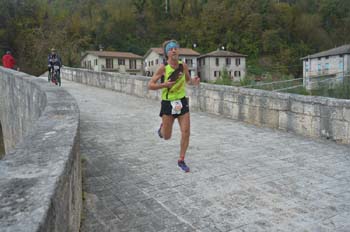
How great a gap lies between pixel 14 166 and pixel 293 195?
112 inches

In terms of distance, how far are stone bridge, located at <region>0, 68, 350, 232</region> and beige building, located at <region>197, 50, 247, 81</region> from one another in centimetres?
5177

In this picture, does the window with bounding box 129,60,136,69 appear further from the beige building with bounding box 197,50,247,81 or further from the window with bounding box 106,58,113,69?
the beige building with bounding box 197,50,247,81

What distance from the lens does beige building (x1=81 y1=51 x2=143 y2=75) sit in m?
51.8

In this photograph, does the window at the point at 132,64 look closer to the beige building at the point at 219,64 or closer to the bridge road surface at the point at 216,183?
the beige building at the point at 219,64

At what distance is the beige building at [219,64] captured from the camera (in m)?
59.1

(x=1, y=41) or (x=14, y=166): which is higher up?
(x=1, y=41)

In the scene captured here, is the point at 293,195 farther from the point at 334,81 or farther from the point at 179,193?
the point at 334,81

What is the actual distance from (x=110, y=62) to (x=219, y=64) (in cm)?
1908

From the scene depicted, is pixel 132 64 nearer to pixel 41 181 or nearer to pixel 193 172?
pixel 193 172

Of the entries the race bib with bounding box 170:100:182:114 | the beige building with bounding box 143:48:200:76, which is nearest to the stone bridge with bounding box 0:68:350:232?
the race bib with bounding box 170:100:182:114

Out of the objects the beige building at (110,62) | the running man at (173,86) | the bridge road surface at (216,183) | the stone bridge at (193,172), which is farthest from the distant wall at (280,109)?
the beige building at (110,62)

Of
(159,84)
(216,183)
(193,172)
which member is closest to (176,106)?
(159,84)

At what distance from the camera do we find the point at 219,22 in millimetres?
76062

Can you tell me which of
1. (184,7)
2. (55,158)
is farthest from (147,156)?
(184,7)
